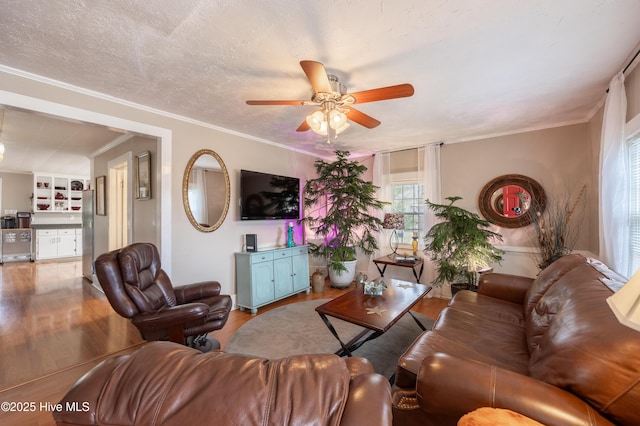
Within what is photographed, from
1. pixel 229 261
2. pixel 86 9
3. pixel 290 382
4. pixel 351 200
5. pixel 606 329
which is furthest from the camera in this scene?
pixel 351 200

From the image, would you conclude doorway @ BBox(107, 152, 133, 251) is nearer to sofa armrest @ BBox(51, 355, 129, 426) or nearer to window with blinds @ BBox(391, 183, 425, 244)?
sofa armrest @ BBox(51, 355, 129, 426)

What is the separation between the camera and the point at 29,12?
1430mm

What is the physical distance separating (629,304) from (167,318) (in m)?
2.34

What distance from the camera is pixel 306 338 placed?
262 centimetres

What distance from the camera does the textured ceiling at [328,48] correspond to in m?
1.43

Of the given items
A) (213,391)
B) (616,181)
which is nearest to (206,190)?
(213,391)

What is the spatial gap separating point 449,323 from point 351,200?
8.33ft

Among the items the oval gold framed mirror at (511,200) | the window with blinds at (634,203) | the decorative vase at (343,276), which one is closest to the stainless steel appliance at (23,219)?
the decorative vase at (343,276)

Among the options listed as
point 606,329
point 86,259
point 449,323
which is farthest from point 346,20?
point 86,259

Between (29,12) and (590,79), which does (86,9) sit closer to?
(29,12)

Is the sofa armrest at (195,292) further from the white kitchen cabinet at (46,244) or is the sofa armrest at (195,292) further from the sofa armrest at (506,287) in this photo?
the white kitchen cabinet at (46,244)

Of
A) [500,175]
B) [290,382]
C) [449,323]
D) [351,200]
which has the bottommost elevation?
[449,323]

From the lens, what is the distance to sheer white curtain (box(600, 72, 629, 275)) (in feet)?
6.82

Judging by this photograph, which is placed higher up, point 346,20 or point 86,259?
point 346,20
